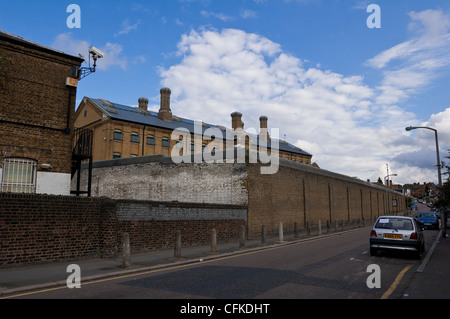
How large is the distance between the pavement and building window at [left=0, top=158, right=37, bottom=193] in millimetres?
4900

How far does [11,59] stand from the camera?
525 inches

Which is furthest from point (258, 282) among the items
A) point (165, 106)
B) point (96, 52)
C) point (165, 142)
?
point (165, 106)

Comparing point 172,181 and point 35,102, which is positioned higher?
point 35,102

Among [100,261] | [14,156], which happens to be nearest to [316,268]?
[100,261]

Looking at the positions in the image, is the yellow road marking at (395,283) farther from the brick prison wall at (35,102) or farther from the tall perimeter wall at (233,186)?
the brick prison wall at (35,102)

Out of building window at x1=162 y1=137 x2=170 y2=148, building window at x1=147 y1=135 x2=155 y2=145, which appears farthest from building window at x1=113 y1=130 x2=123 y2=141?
building window at x1=162 y1=137 x2=170 y2=148

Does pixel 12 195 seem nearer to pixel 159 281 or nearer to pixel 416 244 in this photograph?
pixel 159 281

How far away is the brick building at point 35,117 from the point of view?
1311 cm

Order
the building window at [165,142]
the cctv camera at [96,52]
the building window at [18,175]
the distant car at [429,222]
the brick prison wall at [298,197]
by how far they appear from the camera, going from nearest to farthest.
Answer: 1. the building window at [18,175]
2. the cctv camera at [96,52]
3. the brick prison wall at [298,197]
4. the distant car at [429,222]
5. the building window at [165,142]

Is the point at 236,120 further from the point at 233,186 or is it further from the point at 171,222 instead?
the point at 171,222

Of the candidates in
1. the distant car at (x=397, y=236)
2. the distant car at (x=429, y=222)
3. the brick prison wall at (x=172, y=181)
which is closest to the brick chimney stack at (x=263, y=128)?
the distant car at (x=429, y=222)

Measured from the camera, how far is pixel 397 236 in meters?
11.6

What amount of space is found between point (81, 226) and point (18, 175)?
14.9ft

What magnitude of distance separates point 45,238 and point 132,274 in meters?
3.24
